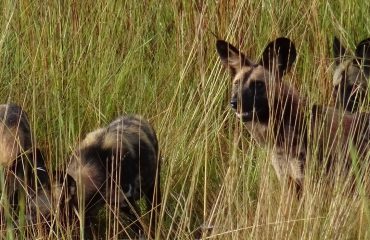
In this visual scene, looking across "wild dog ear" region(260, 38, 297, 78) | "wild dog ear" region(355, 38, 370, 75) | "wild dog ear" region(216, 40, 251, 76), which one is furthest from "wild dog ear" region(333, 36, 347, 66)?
"wild dog ear" region(216, 40, 251, 76)

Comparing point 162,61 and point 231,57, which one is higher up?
point 231,57

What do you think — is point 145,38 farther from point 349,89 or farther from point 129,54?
point 349,89

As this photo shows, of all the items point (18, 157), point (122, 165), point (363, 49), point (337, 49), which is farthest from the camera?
point (337, 49)

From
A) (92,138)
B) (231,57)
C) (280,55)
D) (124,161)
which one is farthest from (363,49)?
(92,138)

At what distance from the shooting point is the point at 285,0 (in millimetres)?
6367

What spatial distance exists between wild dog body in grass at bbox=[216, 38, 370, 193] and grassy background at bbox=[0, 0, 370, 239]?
125mm

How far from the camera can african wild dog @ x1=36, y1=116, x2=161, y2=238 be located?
17.7 ft

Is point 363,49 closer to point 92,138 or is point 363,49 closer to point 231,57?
point 231,57

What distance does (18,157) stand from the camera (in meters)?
5.19

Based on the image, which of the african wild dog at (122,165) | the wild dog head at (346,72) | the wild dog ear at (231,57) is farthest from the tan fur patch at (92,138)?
the wild dog head at (346,72)

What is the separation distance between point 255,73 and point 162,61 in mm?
1174

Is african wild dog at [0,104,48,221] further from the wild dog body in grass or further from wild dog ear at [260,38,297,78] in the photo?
wild dog ear at [260,38,297,78]

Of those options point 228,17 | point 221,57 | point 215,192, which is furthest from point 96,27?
point 215,192

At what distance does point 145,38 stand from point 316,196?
302 cm
